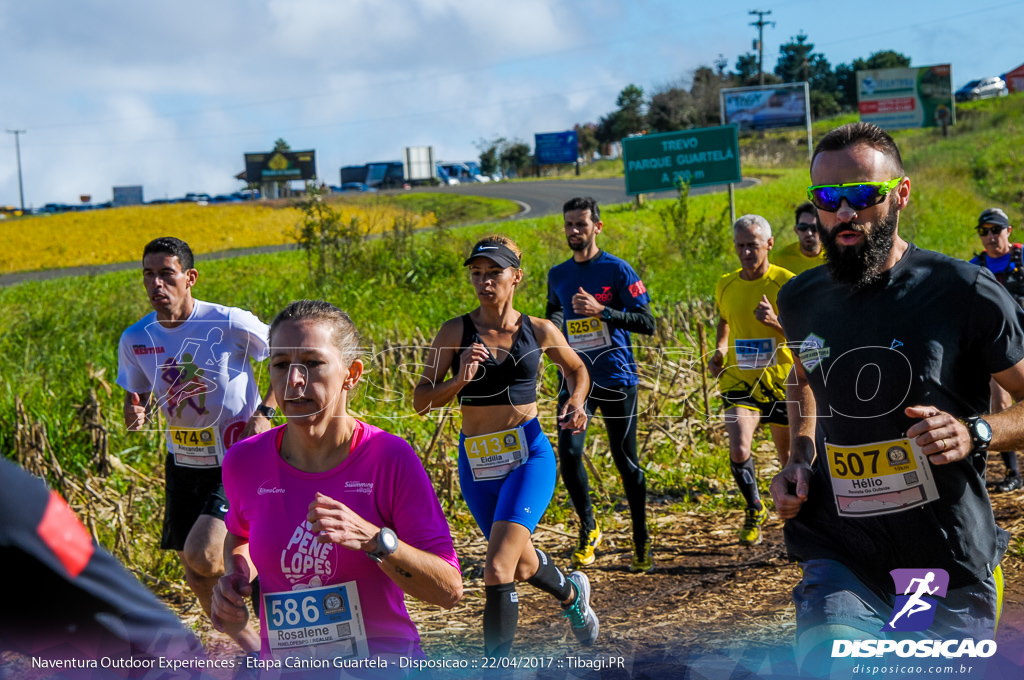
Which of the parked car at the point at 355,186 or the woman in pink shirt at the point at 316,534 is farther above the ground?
the parked car at the point at 355,186

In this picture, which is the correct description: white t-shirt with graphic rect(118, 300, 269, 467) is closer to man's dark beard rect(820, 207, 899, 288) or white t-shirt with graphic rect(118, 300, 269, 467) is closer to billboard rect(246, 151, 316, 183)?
man's dark beard rect(820, 207, 899, 288)

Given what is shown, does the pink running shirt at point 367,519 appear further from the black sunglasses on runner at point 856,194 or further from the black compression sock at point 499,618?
the black compression sock at point 499,618

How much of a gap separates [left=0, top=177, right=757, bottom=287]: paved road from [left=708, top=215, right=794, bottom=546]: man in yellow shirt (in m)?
19.8

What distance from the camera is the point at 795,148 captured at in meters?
53.4

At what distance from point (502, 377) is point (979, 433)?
105 inches

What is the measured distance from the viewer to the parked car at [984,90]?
65.3m

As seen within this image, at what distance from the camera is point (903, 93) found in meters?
44.8

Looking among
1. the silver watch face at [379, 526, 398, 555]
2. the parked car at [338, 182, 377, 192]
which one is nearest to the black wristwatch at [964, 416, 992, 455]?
the silver watch face at [379, 526, 398, 555]

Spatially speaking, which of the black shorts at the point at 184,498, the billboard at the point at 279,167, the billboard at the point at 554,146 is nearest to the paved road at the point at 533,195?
the billboard at the point at 554,146

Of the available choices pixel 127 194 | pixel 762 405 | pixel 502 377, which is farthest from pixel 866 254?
pixel 127 194

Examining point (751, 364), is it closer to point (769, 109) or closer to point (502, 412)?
point (502, 412)

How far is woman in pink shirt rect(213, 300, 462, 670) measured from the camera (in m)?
2.80

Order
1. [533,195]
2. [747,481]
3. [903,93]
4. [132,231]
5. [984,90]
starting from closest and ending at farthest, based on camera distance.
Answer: [747,481]
[132,231]
[903,93]
[533,195]
[984,90]

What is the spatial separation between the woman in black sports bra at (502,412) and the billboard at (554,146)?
70622 millimetres
